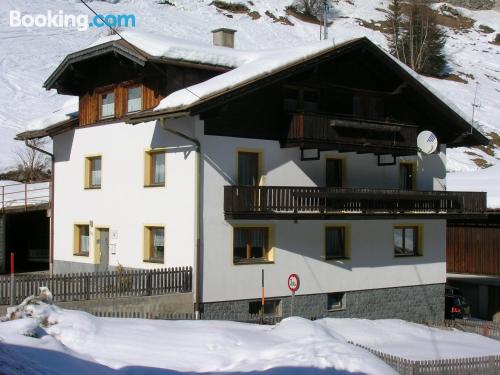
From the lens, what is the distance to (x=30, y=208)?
97.4ft

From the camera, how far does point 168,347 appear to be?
51.0 ft

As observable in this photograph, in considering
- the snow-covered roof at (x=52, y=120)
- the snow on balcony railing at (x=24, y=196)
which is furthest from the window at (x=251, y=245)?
the snow on balcony railing at (x=24, y=196)

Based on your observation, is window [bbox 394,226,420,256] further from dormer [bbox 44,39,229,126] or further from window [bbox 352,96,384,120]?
dormer [bbox 44,39,229,126]

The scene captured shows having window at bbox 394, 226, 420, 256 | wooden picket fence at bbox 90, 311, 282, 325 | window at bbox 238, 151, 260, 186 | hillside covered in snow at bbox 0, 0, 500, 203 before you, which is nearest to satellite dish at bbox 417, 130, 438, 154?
window at bbox 394, 226, 420, 256

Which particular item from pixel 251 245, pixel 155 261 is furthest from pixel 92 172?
pixel 251 245

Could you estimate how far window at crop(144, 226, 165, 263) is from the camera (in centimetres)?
2266

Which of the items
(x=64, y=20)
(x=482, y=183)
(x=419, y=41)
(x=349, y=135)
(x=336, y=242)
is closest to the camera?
(x=349, y=135)

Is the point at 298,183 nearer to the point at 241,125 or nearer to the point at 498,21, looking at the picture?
the point at 241,125

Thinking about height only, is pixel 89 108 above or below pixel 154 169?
above

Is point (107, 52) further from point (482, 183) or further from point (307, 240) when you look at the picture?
point (482, 183)

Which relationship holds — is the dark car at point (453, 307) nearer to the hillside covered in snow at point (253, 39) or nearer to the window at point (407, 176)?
the window at point (407, 176)

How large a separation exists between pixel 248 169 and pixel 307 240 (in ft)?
9.93

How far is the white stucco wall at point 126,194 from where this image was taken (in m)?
21.6

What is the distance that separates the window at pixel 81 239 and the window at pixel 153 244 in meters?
3.80
